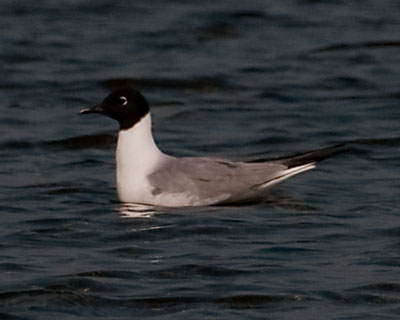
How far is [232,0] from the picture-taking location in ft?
71.1

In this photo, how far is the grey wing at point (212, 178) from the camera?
11367 mm

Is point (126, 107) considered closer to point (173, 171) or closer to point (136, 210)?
point (173, 171)

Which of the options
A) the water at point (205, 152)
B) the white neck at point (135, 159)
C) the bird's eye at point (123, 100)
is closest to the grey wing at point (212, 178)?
the white neck at point (135, 159)

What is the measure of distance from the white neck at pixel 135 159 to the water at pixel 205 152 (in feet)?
0.61

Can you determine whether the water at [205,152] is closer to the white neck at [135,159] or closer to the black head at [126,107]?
the white neck at [135,159]

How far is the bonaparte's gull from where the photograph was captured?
37.4 ft

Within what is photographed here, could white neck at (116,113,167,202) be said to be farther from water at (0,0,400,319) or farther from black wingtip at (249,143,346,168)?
black wingtip at (249,143,346,168)

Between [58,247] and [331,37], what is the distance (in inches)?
377

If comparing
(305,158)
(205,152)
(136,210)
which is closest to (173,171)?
(136,210)

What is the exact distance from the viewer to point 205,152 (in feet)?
45.3

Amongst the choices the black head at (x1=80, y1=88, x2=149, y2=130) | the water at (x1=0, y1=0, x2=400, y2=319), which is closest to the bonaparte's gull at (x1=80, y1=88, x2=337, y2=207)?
the black head at (x1=80, y1=88, x2=149, y2=130)

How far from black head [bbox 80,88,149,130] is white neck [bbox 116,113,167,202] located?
0.05m

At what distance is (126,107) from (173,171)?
81cm

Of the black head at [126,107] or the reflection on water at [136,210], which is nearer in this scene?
the reflection on water at [136,210]
